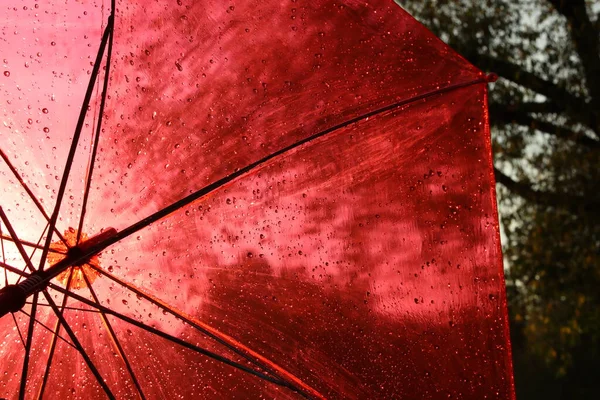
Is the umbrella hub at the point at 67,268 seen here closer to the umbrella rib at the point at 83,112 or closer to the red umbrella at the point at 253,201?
the red umbrella at the point at 253,201

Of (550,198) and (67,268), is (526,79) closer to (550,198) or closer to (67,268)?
(550,198)

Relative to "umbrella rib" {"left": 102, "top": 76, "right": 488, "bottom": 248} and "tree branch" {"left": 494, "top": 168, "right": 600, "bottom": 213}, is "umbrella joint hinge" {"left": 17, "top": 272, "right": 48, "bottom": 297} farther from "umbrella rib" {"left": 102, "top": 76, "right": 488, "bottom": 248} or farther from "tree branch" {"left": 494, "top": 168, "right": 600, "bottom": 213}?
"tree branch" {"left": 494, "top": 168, "right": 600, "bottom": 213}

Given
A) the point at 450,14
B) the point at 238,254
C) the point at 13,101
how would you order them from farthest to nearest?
the point at 450,14
the point at 238,254
the point at 13,101

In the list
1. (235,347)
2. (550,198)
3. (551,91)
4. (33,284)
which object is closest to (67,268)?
(33,284)

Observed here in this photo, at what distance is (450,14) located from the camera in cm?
932

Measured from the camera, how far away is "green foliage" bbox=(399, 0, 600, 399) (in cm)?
848

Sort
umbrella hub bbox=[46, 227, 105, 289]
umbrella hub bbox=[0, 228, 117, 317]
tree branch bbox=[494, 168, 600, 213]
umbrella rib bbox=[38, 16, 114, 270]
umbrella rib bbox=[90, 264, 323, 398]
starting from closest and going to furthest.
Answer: umbrella hub bbox=[0, 228, 117, 317] < umbrella rib bbox=[38, 16, 114, 270] < umbrella hub bbox=[46, 227, 105, 289] < umbrella rib bbox=[90, 264, 323, 398] < tree branch bbox=[494, 168, 600, 213]

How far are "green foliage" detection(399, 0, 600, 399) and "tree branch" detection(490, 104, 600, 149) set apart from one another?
12 millimetres

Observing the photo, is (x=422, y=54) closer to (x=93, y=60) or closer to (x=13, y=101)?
(x=93, y=60)

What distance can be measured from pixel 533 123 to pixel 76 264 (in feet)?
25.0

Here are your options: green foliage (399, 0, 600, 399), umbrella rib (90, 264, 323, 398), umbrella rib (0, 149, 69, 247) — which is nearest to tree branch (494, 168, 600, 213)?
green foliage (399, 0, 600, 399)

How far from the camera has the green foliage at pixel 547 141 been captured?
848cm

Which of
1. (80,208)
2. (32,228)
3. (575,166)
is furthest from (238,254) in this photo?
(575,166)

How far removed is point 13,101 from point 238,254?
0.96m
